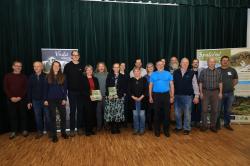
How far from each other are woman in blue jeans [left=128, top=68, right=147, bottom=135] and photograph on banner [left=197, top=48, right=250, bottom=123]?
165cm

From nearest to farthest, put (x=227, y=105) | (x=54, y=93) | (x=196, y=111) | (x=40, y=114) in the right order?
(x=54, y=93), (x=40, y=114), (x=227, y=105), (x=196, y=111)

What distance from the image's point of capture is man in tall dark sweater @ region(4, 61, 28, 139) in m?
4.51

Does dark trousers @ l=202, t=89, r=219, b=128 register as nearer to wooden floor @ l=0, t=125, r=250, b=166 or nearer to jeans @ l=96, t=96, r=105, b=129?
wooden floor @ l=0, t=125, r=250, b=166

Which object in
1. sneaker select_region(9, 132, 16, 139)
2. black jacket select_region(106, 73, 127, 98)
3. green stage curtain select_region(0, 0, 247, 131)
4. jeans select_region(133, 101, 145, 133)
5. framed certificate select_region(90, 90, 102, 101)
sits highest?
green stage curtain select_region(0, 0, 247, 131)

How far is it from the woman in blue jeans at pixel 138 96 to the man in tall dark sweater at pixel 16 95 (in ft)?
6.89

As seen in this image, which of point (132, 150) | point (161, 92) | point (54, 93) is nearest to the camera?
point (132, 150)

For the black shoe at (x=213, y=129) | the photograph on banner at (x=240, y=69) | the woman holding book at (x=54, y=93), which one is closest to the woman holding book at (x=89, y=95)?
the woman holding book at (x=54, y=93)

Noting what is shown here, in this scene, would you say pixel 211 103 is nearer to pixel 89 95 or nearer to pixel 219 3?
pixel 89 95

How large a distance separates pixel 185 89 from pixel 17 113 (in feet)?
10.9

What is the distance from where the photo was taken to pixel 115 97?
4.59m

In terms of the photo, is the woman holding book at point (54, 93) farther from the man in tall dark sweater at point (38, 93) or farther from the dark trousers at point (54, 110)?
the man in tall dark sweater at point (38, 93)

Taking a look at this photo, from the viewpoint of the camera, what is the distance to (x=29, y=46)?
5.06 metres

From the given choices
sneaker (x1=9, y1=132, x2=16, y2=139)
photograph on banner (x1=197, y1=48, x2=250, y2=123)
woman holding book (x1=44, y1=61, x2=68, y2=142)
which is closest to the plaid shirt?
photograph on banner (x1=197, y1=48, x2=250, y2=123)

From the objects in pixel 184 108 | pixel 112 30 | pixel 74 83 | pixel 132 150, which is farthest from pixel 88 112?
pixel 112 30
